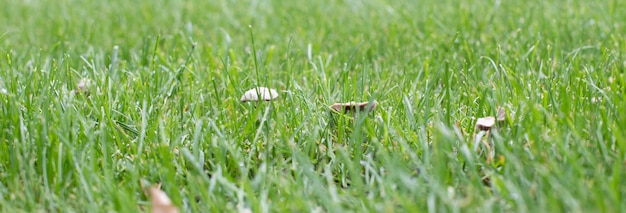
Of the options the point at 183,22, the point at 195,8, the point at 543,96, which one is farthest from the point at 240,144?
the point at 195,8

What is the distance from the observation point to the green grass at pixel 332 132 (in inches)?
64.2

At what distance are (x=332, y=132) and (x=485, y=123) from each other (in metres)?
0.44

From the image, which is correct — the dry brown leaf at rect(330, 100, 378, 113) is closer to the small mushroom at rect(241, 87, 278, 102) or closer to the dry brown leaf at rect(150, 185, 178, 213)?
the small mushroom at rect(241, 87, 278, 102)

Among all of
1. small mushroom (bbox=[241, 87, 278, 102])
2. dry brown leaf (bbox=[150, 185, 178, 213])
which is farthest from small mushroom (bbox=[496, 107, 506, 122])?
dry brown leaf (bbox=[150, 185, 178, 213])

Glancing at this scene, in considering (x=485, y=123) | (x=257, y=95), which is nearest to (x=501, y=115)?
(x=485, y=123)

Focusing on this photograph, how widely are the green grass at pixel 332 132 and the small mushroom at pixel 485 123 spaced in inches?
1.4

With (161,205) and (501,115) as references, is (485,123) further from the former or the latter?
(161,205)

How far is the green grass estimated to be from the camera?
1.63 metres

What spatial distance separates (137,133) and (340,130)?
569mm

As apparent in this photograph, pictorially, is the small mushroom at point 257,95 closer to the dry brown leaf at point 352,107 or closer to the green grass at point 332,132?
the green grass at point 332,132

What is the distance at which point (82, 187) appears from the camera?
1742 mm

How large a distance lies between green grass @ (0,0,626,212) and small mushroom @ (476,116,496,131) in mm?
34

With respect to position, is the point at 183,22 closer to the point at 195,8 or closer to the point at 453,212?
the point at 195,8

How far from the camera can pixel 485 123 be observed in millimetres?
1941
